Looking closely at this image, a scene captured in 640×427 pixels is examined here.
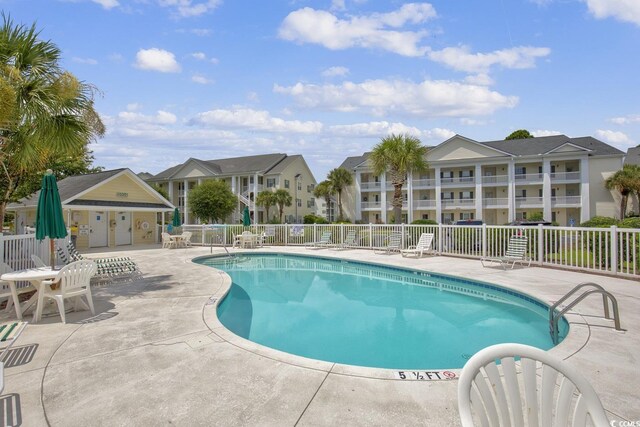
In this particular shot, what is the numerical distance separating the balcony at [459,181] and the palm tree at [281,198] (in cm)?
1664

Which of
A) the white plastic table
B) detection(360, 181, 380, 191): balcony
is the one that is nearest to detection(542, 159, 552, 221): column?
detection(360, 181, 380, 191): balcony

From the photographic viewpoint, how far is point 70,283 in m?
5.40

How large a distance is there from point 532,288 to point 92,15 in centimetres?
1247

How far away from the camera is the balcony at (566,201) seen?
30.5m

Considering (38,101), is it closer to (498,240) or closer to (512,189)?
(498,240)

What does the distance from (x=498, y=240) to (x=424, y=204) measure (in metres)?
24.5

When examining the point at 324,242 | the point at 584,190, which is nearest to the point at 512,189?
the point at 584,190

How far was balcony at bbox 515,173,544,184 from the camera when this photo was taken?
31.7 m

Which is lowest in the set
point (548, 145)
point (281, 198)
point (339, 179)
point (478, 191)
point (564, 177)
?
point (281, 198)

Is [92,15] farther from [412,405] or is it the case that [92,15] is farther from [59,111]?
[412,405]

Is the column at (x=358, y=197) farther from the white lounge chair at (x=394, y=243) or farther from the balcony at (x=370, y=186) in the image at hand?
the white lounge chair at (x=394, y=243)

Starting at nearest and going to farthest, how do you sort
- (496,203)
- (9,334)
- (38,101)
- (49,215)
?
(9,334) → (49,215) → (38,101) → (496,203)

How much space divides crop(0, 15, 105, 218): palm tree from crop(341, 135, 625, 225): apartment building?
78.3 feet

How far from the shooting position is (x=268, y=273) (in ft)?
37.7
